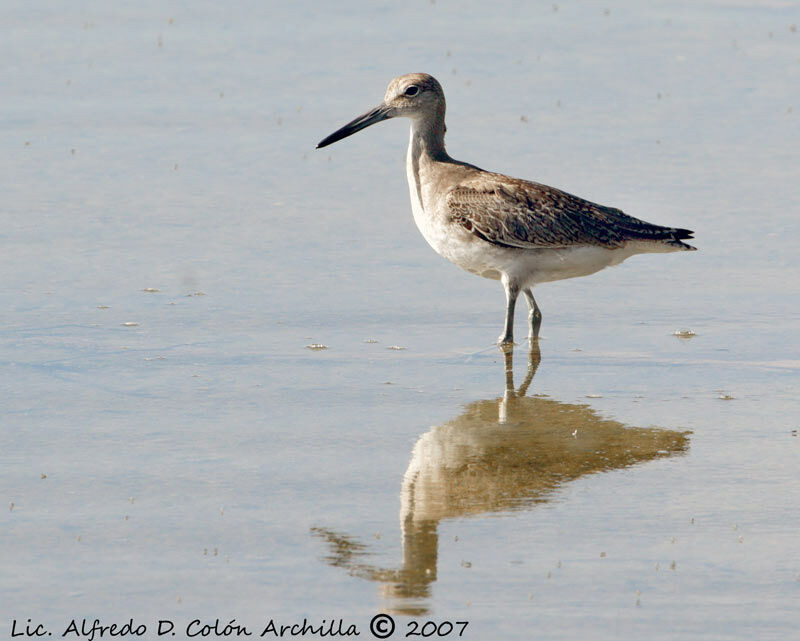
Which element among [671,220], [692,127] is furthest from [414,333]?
[692,127]

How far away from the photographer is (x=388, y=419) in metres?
8.64

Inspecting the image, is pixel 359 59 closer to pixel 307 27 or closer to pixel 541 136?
pixel 307 27

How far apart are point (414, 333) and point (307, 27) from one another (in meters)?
10.4

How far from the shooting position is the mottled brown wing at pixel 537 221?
1029cm

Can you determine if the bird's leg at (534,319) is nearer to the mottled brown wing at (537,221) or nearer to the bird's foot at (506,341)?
the bird's foot at (506,341)

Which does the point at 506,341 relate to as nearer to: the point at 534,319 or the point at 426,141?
the point at 534,319

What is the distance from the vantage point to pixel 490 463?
7898mm

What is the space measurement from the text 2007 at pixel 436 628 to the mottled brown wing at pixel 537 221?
459 cm

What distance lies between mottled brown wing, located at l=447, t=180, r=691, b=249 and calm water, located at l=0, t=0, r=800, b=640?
25.6 inches

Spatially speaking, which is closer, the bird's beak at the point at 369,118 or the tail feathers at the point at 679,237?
the tail feathers at the point at 679,237

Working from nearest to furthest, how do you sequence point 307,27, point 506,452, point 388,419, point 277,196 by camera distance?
point 506,452 → point 388,419 → point 277,196 → point 307,27

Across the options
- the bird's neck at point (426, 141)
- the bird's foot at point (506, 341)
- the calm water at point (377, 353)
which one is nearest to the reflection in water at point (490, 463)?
the calm water at point (377, 353)

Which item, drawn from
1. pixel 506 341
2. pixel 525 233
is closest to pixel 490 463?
pixel 506 341

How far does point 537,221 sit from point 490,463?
2.90 meters
